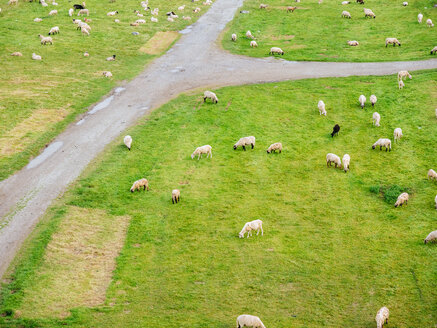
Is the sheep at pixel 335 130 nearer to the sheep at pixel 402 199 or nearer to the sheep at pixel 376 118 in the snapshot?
the sheep at pixel 376 118

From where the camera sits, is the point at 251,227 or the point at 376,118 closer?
the point at 251,227

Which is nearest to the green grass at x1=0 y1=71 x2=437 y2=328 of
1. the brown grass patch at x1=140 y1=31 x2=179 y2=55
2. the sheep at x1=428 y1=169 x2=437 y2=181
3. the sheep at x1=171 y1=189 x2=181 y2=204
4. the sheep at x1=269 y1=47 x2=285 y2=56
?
the sheep at x1=171 y1=189 x2=181 y2=204

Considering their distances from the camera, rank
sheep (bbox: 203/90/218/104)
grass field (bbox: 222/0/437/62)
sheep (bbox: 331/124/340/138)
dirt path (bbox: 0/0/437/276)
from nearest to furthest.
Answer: dirt path (bbox: 0/0/437/276) < sheep (bbox: 331/124/340/138) < sheep (bbox: 203/90/218/104) < grass field (bbox: 222/0/437/62)

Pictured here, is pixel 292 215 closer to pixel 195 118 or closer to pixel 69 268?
pixel 69 268

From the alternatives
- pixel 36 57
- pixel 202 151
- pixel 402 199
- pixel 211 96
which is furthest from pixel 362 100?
pixel 36 57

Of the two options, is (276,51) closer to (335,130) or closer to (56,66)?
(335,130)

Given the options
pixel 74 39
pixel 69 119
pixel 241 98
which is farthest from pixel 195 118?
pixel 74 39

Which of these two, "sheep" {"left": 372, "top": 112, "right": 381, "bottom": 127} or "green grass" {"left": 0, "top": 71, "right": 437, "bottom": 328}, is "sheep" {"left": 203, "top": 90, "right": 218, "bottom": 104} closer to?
"green grass" {"left": 0, "top": 71, "right": 437, "bottom": 328}
